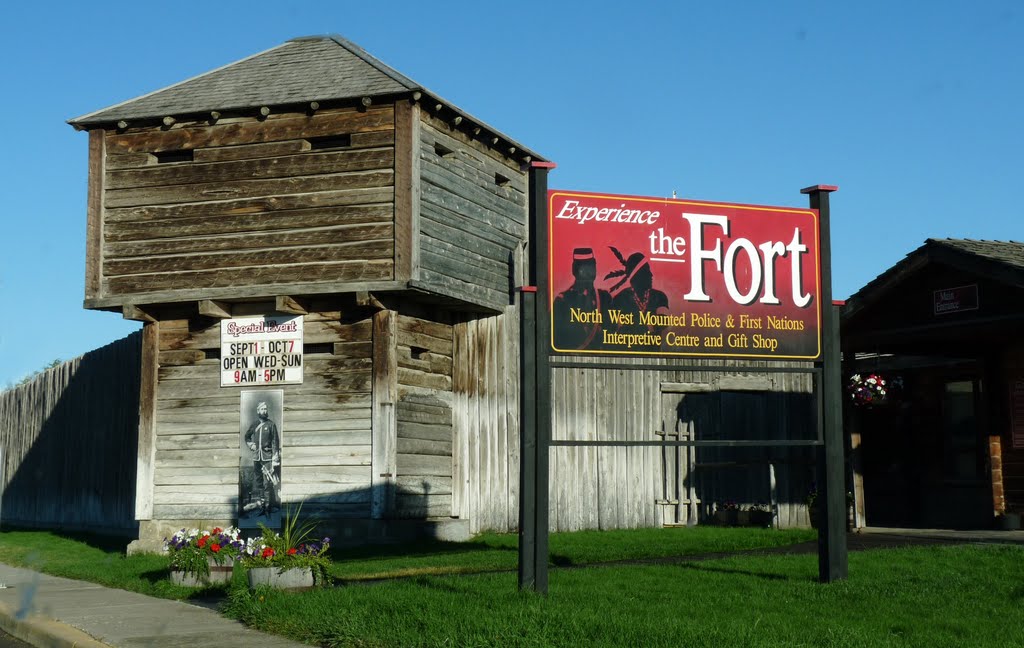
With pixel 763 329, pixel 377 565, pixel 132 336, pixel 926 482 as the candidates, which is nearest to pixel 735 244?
pixel 763 329

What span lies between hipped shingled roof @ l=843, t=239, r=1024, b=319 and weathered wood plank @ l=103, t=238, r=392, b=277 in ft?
24.1

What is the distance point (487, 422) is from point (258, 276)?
15.0 ft

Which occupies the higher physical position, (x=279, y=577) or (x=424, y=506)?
(x=424, y=506)

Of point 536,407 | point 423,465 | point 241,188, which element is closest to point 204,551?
point 536,407

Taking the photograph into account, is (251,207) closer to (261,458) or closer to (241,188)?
(241,188)

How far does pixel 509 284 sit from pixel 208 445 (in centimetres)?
549

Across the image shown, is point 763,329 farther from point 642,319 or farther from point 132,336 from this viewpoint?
point 132,336

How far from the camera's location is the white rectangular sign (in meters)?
17.8

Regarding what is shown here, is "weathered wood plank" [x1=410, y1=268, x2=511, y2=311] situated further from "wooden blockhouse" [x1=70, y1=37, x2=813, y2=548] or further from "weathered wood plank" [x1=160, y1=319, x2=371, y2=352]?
"weathered wood plank" [x1=160, y1=319, x2=371, y2=352]

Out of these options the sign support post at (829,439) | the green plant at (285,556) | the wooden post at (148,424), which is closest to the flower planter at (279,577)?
the green plant at (285,556)

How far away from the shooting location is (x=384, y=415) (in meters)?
17.2

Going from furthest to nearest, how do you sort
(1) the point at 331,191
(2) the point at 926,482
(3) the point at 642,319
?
(2) the point at 926,482 → (1) the point at 331,191 → (3) the point at 642,319

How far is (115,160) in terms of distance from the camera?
61.3ft

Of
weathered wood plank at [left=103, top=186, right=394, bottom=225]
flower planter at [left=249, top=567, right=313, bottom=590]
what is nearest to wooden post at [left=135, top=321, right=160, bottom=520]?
weathered wood plank at [left=103, top=186, right=394, bottom=225]
